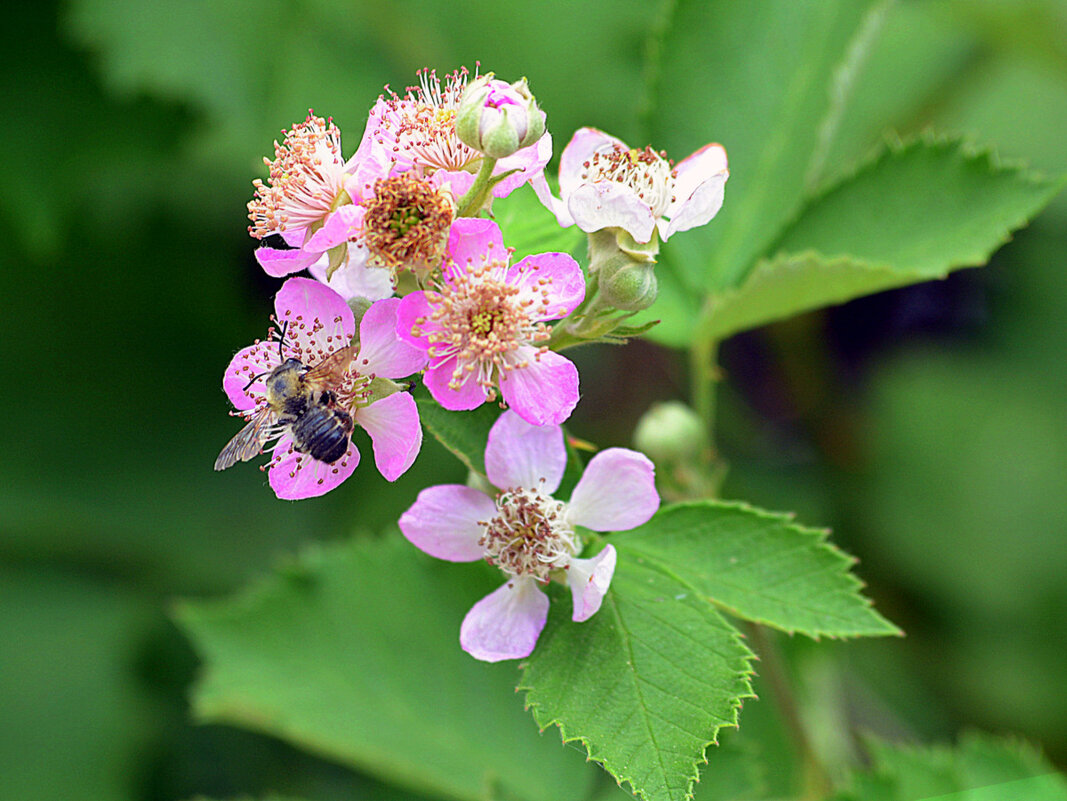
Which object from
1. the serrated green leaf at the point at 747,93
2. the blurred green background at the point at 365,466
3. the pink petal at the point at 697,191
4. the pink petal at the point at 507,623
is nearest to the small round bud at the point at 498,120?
the pink petal at the point at 697,191

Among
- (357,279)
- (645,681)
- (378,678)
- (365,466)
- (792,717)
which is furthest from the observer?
(365,466)

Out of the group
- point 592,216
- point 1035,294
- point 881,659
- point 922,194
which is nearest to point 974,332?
point 1035,294

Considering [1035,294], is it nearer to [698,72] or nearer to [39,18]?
[698,72]

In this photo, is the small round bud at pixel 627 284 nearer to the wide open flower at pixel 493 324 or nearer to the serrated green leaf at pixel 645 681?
the wide open flower at pixel 493 324

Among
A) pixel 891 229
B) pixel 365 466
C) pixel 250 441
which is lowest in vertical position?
pixel 250 441

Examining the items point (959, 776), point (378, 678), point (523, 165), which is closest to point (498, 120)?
point (523, 165)

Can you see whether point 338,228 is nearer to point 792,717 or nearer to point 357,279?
point 357,279

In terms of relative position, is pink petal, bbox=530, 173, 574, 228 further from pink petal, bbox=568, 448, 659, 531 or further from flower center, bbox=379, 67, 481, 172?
pink petal, bbox=568, 448, 659, 531
